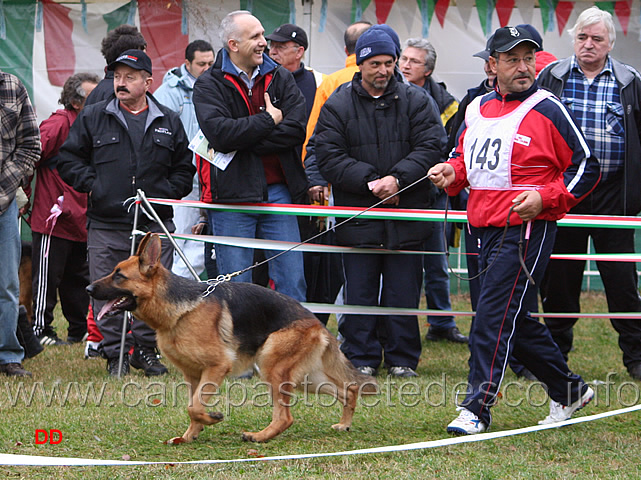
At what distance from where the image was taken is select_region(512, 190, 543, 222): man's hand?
4883 millimetres

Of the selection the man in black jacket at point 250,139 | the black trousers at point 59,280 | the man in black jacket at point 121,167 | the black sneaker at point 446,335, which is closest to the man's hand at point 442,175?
the man in black jacket at point 250,139

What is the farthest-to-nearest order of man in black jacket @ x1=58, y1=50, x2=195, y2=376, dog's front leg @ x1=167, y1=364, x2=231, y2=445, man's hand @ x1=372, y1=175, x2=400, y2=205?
man in black jacket @ x1=58, y1=50, x2=195, y2=376 → man's hand @ x1=372, y1=175, x2=400, y2=205 → dog's front leg @ x1=167, y1=364, x2=231, y2=445

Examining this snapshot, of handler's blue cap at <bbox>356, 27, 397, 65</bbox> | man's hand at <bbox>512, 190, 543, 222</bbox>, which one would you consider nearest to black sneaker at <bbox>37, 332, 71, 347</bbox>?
handler's blue cap at <bbox>356, 27, 397, 65</bbox>

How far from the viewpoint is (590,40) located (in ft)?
22.4

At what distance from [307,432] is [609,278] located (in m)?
3.19

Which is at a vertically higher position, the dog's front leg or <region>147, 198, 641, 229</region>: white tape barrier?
<region>147, 198, 641, 229</region>: white tape barrier

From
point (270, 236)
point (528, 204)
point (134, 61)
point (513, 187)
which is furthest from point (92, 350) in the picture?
point (528, 204)

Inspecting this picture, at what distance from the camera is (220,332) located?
5.07 metres

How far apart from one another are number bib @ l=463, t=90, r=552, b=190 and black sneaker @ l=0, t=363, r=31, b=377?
3.83 m

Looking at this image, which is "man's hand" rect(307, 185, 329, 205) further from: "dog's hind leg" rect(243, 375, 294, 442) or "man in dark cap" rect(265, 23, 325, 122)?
"dog's hind leg" rect(243, 375, 294, 442)

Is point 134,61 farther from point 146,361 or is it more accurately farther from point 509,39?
point 509,39

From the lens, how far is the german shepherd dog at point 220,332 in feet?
16.4

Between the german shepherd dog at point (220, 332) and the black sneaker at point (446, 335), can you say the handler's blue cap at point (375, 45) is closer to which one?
the german shepherd dog at point (220, 332)

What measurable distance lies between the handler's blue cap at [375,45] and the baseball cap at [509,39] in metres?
1.65
